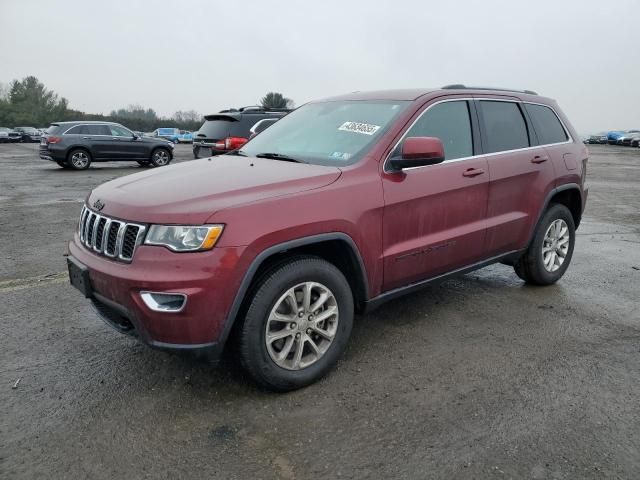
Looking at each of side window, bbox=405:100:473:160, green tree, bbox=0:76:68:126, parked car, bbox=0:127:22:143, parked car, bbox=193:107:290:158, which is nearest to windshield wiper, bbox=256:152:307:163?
side window, bbox=405:100:473:160

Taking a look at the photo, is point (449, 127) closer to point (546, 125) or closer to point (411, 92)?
point (411, 92)

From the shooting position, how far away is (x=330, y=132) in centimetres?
383

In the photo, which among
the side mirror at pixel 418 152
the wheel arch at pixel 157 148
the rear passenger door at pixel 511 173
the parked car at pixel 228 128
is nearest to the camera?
the side mirror at pixel 418 152

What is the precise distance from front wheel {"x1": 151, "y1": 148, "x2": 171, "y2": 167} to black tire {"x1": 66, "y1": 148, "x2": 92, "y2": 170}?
2194 mm

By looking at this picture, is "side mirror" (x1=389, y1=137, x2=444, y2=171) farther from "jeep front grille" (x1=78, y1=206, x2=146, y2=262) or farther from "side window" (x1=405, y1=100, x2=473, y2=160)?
"jeep front grille" (x1=78, y1=206, x2=146, y2=262)

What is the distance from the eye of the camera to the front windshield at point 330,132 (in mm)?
3529

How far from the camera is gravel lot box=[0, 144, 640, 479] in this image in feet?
8.02

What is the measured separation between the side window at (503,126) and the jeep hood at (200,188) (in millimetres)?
1650

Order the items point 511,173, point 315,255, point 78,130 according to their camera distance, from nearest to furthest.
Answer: point 315,255 < point 511,173 < point 78,130

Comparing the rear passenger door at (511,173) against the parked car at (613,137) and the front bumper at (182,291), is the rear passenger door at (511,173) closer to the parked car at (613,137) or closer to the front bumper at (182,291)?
the front bumper at (182,291)

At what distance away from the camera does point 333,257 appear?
131 inches

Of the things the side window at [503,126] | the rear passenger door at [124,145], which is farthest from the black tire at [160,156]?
the side window at [503,126]

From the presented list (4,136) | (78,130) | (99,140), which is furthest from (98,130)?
(4,136)

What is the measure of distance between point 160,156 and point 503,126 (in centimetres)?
1648
